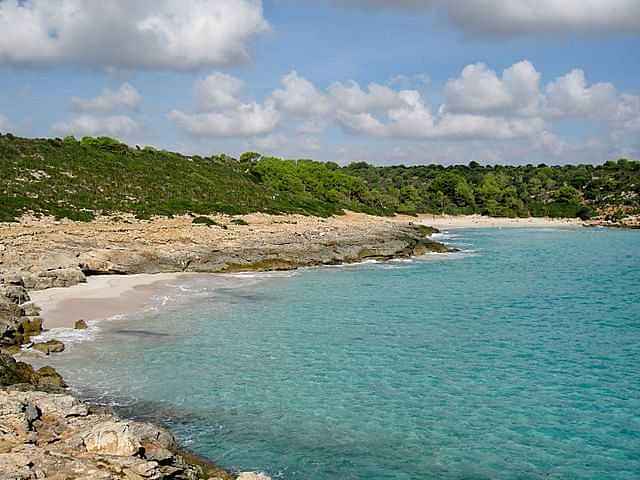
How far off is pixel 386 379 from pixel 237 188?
170ft

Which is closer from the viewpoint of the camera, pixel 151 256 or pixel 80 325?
pixel 80 325

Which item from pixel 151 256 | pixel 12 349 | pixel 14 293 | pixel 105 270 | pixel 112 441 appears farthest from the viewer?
pixel 151 256

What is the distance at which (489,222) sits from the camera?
324 ft

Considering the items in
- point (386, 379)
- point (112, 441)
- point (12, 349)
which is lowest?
point (386, 379)

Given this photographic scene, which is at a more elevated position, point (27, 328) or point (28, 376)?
point (27, 328)

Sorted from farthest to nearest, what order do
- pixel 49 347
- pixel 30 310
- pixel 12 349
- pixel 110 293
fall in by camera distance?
pixel 110 293 → pixel 30 310 → pixel 49 347 → pixel 12 349

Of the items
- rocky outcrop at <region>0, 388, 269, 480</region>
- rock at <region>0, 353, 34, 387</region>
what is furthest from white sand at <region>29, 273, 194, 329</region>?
rocky outcrop at <region>0, 388, 269, 480</region>

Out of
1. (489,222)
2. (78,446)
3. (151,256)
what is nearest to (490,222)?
(489,222)

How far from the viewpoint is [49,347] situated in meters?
17.2

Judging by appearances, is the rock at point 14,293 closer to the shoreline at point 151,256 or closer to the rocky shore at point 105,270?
the rocky shore at point 105,270

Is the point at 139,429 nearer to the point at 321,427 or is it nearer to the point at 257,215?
the point at 321,427

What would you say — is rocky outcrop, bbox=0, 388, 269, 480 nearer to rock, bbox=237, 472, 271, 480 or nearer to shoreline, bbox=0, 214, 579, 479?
rock, bbox=237, 472, 271, 480

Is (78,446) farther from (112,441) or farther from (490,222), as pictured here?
(490,222)

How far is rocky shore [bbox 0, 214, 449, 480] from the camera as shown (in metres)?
9.02
